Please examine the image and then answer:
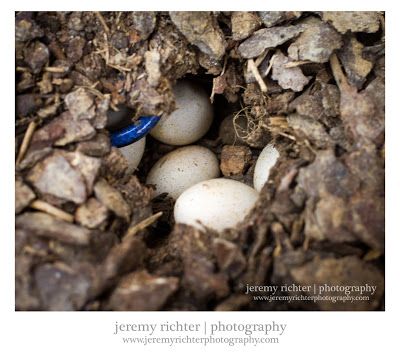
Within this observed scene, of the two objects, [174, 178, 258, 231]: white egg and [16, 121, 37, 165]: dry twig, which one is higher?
[16, 121, 37, 165]: dry twig

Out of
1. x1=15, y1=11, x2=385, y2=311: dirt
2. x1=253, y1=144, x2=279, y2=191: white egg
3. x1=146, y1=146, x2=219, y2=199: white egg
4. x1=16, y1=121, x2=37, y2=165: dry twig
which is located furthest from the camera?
x1=146, y1=146, x2=219, y2=199: white egg

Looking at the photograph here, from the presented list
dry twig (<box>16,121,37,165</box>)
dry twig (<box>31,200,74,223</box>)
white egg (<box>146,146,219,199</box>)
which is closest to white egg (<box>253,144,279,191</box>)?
white egg (<box>146,146,219,199</box>)

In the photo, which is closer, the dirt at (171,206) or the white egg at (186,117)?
the dirt at (171,206)

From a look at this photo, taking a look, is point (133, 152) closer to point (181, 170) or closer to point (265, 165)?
point (181, 170)

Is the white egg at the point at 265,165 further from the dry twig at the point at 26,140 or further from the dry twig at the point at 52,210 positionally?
the dry twig at the point at 26,140

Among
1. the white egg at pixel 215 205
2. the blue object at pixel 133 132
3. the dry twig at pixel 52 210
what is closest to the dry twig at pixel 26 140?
the dry twig at pixel 52 210

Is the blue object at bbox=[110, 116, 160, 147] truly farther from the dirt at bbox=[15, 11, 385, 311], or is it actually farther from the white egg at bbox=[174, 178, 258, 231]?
the white egg at bbox=[174, 178, 258, 231]
